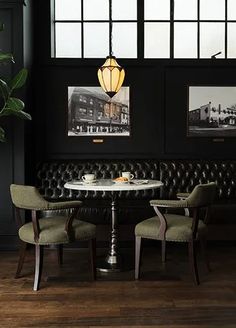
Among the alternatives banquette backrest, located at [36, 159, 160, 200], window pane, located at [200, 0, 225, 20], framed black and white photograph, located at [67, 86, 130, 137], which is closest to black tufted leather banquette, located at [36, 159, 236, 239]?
banquette backrest, located at [36, 159, 160, 200]

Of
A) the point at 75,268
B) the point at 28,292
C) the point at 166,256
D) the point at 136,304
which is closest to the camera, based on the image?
the point at 136,304

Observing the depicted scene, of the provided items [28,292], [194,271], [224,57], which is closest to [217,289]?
[194,271]

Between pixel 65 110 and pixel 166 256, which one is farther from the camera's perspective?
pixel 65 110

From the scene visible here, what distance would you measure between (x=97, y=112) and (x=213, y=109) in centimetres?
152

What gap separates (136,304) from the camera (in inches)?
147

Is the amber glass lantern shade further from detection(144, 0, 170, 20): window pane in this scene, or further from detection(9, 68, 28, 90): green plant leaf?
detection(144, 0, 170, 20): window pane

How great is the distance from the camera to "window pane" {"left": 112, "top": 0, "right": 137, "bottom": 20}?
643 cm

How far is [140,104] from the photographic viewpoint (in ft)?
20.8

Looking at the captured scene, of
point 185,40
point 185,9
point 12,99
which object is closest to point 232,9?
point 185,9

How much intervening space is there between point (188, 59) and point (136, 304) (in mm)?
3643

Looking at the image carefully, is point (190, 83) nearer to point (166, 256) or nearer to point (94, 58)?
point (94, 58)

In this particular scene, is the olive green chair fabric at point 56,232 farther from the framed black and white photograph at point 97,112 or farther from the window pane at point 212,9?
the window pane at point 212,9

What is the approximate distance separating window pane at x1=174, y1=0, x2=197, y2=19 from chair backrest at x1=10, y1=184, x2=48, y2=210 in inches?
140

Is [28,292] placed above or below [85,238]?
below
